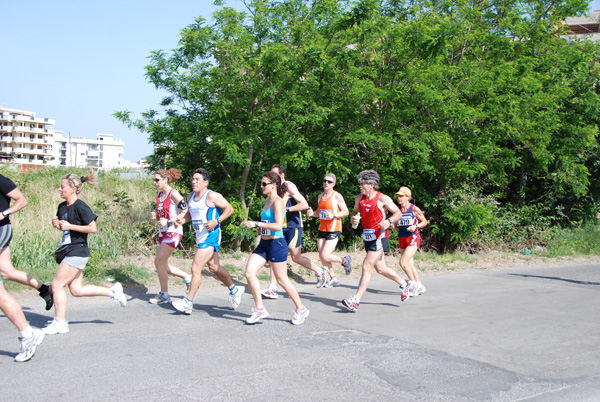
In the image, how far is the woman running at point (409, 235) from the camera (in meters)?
8.94

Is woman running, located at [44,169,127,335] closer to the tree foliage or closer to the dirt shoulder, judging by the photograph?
the dirt shoulder

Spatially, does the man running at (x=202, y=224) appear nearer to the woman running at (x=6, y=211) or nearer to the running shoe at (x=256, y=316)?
the running shoe at (x=256, y=316)

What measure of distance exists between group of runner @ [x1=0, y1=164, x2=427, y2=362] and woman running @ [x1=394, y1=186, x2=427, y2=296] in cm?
2

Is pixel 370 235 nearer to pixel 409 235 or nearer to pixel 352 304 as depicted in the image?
pixel 352 304

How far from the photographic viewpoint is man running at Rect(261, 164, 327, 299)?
28.1 feet

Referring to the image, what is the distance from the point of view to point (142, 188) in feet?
52.4

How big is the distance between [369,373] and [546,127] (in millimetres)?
11355

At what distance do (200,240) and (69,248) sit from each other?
1.61 m

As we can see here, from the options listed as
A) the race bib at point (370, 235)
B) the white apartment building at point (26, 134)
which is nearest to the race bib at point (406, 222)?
the race bib at point (370, 235)

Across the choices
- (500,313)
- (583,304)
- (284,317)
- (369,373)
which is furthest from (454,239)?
(369,373)

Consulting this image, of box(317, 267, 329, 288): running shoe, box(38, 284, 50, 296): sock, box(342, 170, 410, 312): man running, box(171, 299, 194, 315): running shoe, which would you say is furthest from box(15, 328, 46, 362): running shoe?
box(317, 267, 329, 288): running shoe

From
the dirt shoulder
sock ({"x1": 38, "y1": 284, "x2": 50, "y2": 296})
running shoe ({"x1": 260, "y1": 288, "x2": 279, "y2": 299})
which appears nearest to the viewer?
sock ({"x1": 38, "y1": 284, "x2": 50, "y2": 296})

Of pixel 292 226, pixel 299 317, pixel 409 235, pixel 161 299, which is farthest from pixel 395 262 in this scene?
pixel 161 299

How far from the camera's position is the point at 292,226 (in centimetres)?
903
